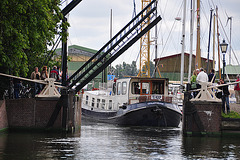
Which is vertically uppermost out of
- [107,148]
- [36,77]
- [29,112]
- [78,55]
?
[78,55]

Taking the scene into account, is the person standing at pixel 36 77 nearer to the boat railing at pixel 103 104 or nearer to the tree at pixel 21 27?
the tree at pixel 21 27

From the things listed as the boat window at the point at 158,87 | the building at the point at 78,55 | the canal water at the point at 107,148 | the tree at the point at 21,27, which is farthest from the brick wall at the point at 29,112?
the building at the point at 78,55

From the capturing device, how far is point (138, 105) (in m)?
26.8

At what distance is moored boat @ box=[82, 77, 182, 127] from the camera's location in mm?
26578

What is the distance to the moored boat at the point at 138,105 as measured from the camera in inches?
1046

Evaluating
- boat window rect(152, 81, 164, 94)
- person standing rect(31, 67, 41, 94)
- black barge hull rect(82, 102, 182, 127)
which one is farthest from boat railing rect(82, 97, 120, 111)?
person standing rect(31, 67, 41, 94)

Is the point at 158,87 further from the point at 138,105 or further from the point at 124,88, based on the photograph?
the point at 138,105

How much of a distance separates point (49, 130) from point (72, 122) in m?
1.33

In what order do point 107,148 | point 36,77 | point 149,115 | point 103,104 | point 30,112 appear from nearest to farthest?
point 107,148
point 30,112
point 36,77
point 149,115
point 103,104

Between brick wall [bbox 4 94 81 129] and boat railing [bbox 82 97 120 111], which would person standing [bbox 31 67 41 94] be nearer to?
brick wall [bbox 4 94 81 129]

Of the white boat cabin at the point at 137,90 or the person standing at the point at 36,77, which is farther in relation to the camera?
the white boat cabin at the point at 137,90

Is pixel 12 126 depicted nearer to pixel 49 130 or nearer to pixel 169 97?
pixel 49 130

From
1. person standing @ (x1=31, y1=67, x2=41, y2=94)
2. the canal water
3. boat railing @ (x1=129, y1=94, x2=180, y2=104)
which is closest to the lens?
the canal water

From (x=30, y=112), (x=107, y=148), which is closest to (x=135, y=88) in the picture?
(x=30, y=112)
